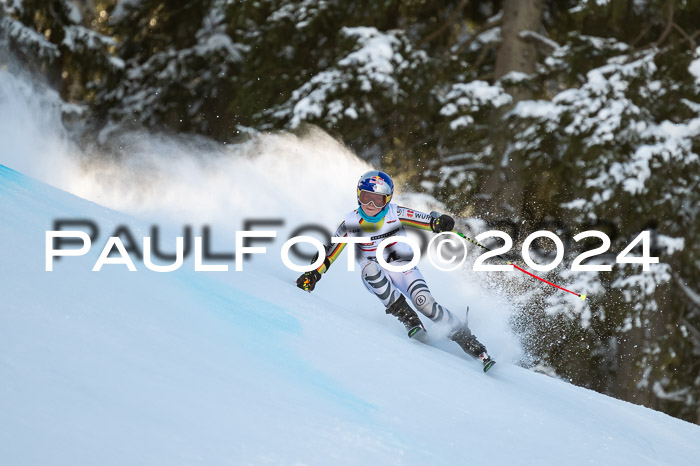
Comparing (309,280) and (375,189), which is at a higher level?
(375,189)

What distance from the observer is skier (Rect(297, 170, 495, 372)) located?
18.1 ft

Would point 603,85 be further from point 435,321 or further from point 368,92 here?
point 435,321

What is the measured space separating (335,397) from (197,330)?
733 mm

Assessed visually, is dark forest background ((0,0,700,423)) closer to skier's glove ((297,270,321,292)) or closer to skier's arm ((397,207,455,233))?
skier's arm ((397,207,455,233))

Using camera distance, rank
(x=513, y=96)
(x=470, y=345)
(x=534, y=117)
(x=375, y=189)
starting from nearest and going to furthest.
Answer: (x=375, y=189) < (x=470, y=345) < (x=534, y=117) < (x=513, y=96)

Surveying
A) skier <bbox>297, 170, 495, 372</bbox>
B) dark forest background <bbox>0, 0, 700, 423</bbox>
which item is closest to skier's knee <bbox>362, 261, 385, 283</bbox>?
skier <bbox>297, 170, 495, 372</bbox>

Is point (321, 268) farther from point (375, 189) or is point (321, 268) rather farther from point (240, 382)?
point (240, 382)

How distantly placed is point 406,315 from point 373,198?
88 cm

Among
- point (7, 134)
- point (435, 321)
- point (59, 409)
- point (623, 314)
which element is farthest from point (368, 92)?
point (59, 409)

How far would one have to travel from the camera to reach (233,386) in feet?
11.1

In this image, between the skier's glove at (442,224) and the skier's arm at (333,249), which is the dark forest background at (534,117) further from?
the skier's arm at (333,249)

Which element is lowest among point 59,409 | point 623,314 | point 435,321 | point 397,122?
point 59,409

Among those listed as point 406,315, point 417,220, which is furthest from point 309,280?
point 417,220

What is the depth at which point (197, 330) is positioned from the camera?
3.89 meters
